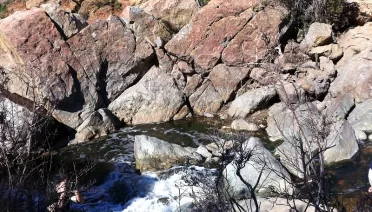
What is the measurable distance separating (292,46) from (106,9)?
24.8 ft

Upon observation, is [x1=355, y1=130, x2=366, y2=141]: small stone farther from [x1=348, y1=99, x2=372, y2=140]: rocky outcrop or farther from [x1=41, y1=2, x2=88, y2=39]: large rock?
[x1=41, y1=2, x2=88, y2=39]: large rock

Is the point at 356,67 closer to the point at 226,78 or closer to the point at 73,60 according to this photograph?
the point at 226,78

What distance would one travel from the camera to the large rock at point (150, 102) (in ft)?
43.0

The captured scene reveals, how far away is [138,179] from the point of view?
8.88 metres

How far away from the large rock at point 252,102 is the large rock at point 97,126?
142 inches

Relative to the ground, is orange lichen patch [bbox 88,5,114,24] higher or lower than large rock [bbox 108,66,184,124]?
higher

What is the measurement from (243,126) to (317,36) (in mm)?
4120

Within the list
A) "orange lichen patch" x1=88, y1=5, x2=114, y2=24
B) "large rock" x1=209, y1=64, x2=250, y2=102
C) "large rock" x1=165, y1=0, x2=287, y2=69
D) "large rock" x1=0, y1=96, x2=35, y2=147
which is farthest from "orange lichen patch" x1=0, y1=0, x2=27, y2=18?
"large rock" x1=0, y1=96, x2=35, y2=147

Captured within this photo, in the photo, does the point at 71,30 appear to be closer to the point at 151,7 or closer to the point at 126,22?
the point at 126,22

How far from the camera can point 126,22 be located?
14.2 meters

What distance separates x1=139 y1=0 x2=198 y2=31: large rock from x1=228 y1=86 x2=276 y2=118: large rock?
3942 millimetres

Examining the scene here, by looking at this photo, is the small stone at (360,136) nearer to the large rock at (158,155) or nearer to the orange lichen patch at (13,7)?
the large rock at (158,155)

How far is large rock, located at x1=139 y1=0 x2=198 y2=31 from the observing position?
49.2 ft

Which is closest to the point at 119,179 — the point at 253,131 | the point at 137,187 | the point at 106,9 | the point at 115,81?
the point at 137,187
